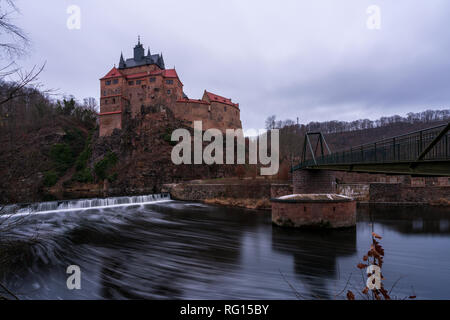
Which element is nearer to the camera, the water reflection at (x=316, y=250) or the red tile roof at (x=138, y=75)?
the water reflection at (x=316, y=250)

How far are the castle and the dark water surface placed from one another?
135 feet

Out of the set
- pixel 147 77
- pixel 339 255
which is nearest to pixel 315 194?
pixel 339 255

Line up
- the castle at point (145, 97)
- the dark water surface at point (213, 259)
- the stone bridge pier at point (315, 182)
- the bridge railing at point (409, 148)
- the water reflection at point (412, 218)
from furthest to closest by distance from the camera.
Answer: the castle at point (145, 97) < the water reflection at point (412, 218) < the stone bridge pier at point (315, 182) < the dark water surface at point (213, 259) < the bridge railing at point (409, 148)

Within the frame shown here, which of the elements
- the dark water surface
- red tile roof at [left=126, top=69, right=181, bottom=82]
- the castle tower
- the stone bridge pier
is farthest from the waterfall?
the castle tower

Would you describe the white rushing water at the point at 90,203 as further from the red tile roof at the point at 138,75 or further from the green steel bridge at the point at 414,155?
the red tile roof at the point at 138,75

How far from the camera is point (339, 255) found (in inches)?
506

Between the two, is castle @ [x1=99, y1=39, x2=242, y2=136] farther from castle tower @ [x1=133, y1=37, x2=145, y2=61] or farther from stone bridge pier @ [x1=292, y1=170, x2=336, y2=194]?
stone bridge pier @ [x1=292, y1=170, x2=336, y2=194]

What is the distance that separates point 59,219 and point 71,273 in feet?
47.9

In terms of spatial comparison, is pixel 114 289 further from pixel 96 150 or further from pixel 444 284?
pixel 96 150

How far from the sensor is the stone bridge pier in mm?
17875

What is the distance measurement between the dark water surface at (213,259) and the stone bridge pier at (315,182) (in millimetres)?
3210

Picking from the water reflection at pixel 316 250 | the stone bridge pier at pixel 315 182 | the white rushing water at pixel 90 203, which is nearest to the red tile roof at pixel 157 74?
A: the white rushing water at pixel 90 203

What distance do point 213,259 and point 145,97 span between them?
53690mm

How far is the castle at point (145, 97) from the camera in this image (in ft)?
189
